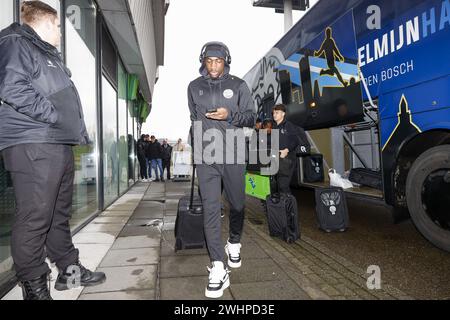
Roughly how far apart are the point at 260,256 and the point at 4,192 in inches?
89.9

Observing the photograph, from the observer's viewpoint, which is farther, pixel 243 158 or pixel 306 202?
pixel 306 202

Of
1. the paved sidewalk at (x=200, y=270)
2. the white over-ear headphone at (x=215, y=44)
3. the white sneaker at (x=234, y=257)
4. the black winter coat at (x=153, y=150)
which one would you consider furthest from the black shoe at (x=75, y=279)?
the black winter coat at (x=153, y=150)

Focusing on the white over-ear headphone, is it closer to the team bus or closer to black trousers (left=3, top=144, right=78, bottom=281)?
black trousers (left=3, top=144, right=78, bottom=281)

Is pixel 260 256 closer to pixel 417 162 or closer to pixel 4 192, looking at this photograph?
pixel 417 162

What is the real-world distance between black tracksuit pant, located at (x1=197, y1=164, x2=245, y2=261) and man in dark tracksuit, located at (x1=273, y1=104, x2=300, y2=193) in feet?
6.15

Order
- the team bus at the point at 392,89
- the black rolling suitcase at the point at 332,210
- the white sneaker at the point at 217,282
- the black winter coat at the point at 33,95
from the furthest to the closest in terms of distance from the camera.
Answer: the black rolling suitcase at the point at 332,210
the team bus at the point at 392,89
the white sneaker at the point at 217,282
the black winter coat at the point at 33,95

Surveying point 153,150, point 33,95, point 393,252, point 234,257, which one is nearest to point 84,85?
point 33,95

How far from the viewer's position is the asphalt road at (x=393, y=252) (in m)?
2.52

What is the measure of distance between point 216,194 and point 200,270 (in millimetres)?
745

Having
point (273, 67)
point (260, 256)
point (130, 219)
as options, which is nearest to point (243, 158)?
point (260, 256)

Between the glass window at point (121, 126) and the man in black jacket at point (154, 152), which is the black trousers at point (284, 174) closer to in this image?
the glass window at point (121, 126)

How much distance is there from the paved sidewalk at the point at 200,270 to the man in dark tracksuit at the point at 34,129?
0.50 m

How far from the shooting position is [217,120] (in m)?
2.60
